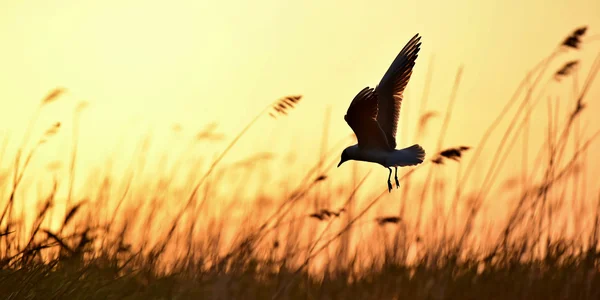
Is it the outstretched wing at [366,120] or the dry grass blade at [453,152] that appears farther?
the outstretched wing at [366,120]

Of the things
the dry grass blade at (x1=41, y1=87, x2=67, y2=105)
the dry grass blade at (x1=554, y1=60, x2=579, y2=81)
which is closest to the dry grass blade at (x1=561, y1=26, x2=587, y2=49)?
the dry grass blade at (x1=554, y1=60, x2=579, y2=81)

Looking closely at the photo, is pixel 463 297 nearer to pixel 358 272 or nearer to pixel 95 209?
pixel 358 272

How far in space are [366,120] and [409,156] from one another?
1.28ft

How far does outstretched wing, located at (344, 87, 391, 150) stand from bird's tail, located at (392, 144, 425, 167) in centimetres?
9

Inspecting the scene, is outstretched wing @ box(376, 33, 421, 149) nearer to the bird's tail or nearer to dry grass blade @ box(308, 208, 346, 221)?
the bird's tail

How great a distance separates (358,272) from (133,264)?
130 cm

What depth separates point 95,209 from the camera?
197 inches

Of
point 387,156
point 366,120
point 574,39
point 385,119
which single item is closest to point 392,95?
point 385,119

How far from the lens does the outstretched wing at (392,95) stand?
4902 millimetres

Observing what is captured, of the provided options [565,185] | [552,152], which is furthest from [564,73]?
[565,185]

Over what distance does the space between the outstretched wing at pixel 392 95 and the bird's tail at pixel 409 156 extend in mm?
165

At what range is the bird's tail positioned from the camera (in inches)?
181

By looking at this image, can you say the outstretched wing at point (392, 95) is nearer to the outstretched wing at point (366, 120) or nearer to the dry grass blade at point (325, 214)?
the outstretched wing at point (366, 120)

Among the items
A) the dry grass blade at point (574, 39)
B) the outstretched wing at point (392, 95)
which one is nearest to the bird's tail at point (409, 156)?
the outstretched wing at point (392, 95)
